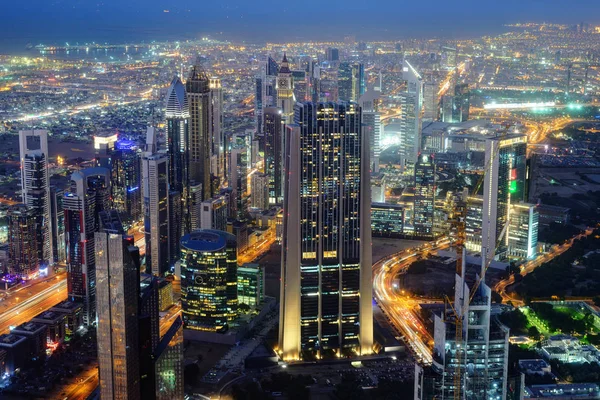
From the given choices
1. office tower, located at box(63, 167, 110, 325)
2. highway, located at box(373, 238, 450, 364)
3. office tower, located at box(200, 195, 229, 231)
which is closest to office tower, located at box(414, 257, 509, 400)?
highway, located at box(373, 238, 450, 364)

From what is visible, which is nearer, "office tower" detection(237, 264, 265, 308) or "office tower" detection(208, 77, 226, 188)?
"office tower" detection(237, 264, 265, 308)

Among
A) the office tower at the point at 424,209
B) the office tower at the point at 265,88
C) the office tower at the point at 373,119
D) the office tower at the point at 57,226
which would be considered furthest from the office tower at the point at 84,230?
the office tower at the point at 265,88

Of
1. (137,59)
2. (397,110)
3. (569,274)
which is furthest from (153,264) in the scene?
(137,59)

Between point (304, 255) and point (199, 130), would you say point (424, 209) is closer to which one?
point (199, 130)

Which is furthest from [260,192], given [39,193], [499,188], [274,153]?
[499,188]

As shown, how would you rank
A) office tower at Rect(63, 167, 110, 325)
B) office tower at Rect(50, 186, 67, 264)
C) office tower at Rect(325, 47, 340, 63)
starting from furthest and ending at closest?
1. office tower at Rect(325, 47, 340, 63)
2. office tower at Rect(50, 186, 67, 264)
3. office tower at Rect(63, 167, 110, 325)

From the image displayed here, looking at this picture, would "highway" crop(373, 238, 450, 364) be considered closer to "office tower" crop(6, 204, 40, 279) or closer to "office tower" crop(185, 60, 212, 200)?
"office tower" crop(185, 60, 212, 200)
